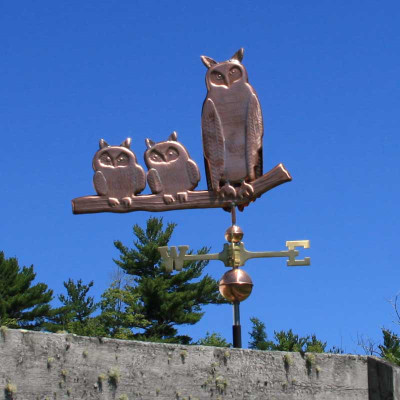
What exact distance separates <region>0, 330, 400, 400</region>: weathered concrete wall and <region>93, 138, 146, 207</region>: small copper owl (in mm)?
4073

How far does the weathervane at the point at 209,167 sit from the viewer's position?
9.88 m

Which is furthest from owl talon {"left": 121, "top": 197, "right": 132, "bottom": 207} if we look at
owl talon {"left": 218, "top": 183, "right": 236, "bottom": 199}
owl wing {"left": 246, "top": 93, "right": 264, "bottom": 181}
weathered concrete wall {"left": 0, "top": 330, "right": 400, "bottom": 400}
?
weathered concrete wall {"left": 0, "top": 330, "right": 400, "bottom": 400}

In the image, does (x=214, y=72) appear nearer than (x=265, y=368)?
No

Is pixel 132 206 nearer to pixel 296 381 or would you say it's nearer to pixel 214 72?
pixel 214 72

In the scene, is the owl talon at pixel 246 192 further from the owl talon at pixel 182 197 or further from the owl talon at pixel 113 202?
the owl talon at pixel 113 202

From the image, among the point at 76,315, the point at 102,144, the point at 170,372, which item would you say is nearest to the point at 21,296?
the point at 76,315

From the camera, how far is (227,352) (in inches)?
247

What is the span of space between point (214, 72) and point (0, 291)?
68.4ft

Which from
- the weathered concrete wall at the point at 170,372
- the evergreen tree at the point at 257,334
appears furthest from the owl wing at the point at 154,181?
the evergreen tree at the point at 257,334

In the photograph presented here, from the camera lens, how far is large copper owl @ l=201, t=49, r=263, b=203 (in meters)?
9.92

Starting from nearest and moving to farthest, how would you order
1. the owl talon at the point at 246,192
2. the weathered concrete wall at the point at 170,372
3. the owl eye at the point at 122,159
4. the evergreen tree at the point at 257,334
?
A: the weathered concrete wall at the point at 170,372, the owl talon at the point at 246,192, the owl eye at the point at 122,159, the evergreen tree at the point at 257,334

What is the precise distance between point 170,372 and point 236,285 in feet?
10.4

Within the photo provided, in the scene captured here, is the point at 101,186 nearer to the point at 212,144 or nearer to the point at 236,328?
the point at 212,144

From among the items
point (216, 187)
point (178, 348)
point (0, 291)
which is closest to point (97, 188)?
point (216, 187)
